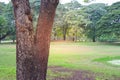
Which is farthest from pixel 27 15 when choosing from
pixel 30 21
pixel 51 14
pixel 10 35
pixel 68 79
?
pixel 10 35

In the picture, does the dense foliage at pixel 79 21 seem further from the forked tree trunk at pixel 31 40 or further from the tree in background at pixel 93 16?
the forked tree trunk at pixel 31 40

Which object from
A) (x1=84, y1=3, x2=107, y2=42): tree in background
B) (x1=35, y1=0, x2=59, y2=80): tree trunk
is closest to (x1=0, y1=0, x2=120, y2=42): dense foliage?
(x1=84, y1=3, x2=107, y2=42): tree in background

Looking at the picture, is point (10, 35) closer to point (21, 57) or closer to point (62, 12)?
point (62, 12)

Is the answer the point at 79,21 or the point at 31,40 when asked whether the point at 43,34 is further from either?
the point at 79,21

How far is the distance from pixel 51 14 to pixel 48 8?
0.11 meters

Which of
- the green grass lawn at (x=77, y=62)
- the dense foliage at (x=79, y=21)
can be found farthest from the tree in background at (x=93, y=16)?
the green grass lawn at (x=77, y=62)

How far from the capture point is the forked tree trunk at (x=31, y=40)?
415 cm

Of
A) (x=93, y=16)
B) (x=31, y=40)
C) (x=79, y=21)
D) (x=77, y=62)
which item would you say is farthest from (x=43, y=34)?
(x=93, y=16)

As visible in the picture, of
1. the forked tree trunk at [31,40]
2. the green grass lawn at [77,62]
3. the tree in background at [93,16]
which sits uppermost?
the tree in background at [93,16]

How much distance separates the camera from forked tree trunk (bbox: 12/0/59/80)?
4.15 meters

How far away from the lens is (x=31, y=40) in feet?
13.8

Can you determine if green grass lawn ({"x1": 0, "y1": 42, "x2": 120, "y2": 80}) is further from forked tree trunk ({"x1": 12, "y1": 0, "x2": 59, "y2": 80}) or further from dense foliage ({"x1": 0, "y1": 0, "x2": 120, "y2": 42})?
dense foliage ({"x1": 0, "y1": 0, "x2": 120, "y2": 42})

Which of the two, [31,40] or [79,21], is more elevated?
[79,21]

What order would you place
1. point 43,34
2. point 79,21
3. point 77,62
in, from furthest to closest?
1. point 79,21
2. point 77,62
3. point 43,34
